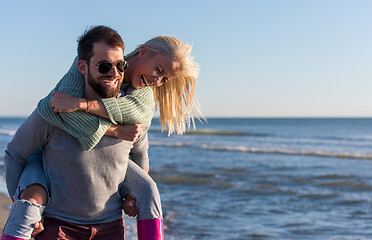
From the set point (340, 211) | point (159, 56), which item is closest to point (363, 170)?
point (340, 211)

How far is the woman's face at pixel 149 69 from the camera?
2629 millimetres

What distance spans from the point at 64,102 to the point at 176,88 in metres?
0.96

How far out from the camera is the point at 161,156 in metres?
15.6

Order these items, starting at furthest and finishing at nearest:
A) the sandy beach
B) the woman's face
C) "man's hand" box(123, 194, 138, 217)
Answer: the sandy beach < the woman's face < "man's hand" box(123, 194, 138, 217)

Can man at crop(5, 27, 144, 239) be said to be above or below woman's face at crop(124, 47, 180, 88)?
below

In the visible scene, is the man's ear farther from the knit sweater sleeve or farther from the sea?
the sea

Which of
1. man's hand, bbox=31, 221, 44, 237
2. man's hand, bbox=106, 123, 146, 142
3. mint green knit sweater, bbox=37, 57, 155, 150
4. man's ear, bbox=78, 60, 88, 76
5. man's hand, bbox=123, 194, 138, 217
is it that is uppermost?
man's ear, bbox=78, 60, 88, 76

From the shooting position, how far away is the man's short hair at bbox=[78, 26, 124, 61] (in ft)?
7.16

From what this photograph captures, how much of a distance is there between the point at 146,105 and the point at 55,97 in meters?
0.54

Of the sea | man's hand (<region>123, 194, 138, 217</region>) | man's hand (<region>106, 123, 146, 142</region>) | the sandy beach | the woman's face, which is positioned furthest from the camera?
the sea

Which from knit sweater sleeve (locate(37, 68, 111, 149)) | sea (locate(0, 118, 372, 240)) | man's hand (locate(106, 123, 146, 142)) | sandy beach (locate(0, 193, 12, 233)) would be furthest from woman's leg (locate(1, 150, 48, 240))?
sea (locate(0, 118, 372, 240))

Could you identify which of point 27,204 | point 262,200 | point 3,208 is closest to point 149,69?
point 27,204

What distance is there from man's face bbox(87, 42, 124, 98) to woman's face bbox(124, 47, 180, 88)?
353mm

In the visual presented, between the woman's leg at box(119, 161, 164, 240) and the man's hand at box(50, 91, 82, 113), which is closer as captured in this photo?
the man's hand at box(50, 91, 82, 113)
